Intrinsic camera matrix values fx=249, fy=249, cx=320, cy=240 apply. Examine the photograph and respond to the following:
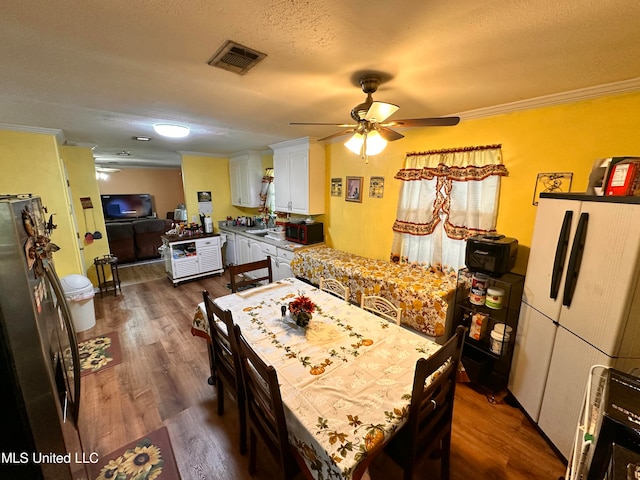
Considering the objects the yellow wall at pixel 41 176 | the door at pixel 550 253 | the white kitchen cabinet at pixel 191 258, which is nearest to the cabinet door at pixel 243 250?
the white kitchen cabinet at pixel 191 258

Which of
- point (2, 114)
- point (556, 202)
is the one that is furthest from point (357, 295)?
point (2, 114)

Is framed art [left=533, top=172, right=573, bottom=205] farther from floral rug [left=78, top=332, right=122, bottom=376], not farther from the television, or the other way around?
the television

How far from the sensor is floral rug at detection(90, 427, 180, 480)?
1.46 m

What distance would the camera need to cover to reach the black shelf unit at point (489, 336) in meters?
1.98

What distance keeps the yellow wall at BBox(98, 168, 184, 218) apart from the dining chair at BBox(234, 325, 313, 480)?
8906mm

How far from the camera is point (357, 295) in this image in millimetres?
2662

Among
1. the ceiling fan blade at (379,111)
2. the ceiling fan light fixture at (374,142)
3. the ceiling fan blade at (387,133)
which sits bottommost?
the ceiling fan light fixture at (374,142)

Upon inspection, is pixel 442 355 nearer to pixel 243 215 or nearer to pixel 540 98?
pixel 540 98

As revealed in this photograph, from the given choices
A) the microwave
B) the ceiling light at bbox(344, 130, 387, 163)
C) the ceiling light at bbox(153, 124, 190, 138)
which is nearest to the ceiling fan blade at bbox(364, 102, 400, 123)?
the ceiling light at bbox(344, 130, 387, 163)

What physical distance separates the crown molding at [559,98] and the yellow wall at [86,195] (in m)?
5.01

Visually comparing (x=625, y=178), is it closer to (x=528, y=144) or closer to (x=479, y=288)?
(x=528, y=144)

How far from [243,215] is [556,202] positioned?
5161mm

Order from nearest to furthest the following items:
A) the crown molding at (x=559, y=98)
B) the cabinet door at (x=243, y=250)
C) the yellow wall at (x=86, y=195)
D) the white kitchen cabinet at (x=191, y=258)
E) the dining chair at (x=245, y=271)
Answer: the crown molding at (x=559, y=98) → the dining chair at (x=245, y=271) → the yellow wall at (x=86, y=195) → the white kitchen cabinet at (x=191, y=258) → the cabinet door at (x=243, y=250)

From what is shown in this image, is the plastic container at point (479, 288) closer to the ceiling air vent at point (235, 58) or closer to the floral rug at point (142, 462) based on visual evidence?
the ceiling air vent at point (235, 58)
